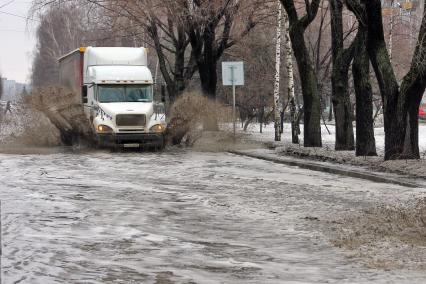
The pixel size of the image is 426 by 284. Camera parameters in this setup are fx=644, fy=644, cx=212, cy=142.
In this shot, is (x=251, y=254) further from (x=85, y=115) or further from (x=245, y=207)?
(x=85, y=115)

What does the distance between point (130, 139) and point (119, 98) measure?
1.84m

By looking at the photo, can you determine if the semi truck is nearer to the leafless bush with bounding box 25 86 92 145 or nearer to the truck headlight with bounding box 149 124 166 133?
the truck headlight with bounding box 149 124 166 133

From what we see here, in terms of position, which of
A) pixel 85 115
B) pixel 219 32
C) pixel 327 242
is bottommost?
pixel 327 242

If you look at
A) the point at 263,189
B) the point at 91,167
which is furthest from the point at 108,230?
the point at 91,167

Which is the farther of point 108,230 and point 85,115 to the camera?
point 85,115

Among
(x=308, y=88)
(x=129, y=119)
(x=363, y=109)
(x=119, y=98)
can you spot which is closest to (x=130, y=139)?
(x=129, y=119)

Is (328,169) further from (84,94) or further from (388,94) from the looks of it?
(84,94)

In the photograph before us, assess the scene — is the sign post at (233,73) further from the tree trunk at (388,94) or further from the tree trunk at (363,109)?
the tree trunk at (388,94)

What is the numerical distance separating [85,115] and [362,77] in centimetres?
1092

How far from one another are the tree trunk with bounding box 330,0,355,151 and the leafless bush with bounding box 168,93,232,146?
5.16m

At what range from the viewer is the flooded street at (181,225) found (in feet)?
20.9

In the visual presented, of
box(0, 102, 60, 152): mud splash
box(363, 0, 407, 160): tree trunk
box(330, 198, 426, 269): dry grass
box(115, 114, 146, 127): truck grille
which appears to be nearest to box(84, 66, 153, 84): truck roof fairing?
box(115, 114, 146, 127): truck grille

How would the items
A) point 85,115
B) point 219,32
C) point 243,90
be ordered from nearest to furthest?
point 85,115, point 219,32, point 243,90

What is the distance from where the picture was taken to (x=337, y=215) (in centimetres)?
986
